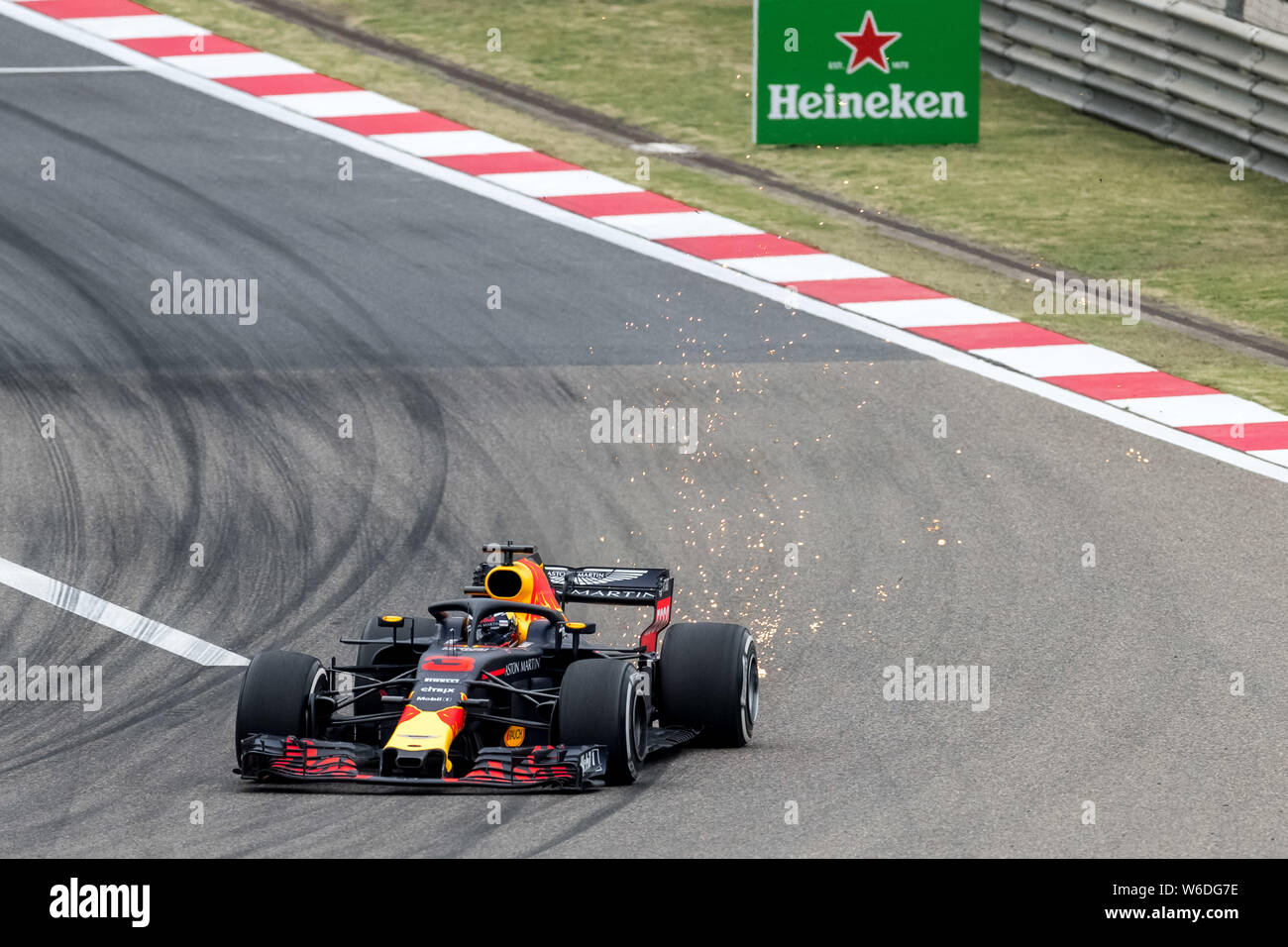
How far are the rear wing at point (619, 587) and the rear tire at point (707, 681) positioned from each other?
1.34 feet

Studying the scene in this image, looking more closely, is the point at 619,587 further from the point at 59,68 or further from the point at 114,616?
the point at 59,68

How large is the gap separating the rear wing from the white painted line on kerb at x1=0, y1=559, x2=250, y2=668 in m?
1.84

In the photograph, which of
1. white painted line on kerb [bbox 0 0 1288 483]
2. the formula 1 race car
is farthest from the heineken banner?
the formula 1 race car

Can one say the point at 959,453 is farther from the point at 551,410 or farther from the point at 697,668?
the point at 697,668

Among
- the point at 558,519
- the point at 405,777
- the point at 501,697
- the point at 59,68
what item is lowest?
the point at 405,777

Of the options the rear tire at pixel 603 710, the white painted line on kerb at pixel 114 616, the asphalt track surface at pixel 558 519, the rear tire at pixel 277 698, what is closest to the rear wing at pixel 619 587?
the asphalt track surface at pixel 558 519

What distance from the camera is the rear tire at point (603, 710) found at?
1018cm

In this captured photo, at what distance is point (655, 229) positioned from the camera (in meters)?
19.2

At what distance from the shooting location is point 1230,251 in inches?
762

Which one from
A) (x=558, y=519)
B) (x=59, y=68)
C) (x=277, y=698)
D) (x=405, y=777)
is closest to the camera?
(x=405, y=777)

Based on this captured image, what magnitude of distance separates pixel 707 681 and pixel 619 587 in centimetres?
85

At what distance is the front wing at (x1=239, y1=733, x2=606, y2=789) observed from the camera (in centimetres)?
1002

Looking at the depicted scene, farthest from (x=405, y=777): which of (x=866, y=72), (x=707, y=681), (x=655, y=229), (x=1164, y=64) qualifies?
(x=1164, y=64)

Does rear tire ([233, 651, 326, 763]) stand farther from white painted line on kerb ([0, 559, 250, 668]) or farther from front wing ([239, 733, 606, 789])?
white painted line on kerb ([0, 559, 250, 668])
